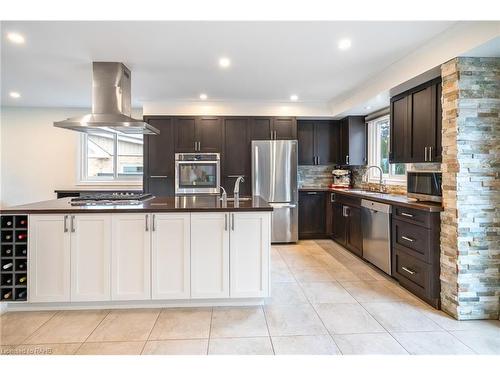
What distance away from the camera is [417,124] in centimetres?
343

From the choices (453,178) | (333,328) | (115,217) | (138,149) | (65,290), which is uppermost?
(138,149)

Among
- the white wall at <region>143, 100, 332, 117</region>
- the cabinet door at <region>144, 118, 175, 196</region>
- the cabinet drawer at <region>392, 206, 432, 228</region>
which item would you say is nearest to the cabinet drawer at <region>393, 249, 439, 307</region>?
the cabinet drawer at <region>392, 206, 432, 228</region>

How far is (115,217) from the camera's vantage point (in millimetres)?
2836

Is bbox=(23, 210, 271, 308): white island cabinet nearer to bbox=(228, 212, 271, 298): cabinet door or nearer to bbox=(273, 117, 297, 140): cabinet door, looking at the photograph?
bbox=(228, 212, 271, 298): cabinet door

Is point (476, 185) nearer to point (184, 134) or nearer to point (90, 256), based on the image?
point (90, 256)

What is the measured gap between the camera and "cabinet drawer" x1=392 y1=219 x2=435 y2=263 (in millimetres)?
2973

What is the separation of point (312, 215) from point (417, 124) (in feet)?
9.04

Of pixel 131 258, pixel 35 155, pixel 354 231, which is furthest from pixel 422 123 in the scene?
pixel 35 155

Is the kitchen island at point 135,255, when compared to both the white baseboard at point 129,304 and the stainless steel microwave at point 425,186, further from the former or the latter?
the stainless steel microwave at point 425,186
